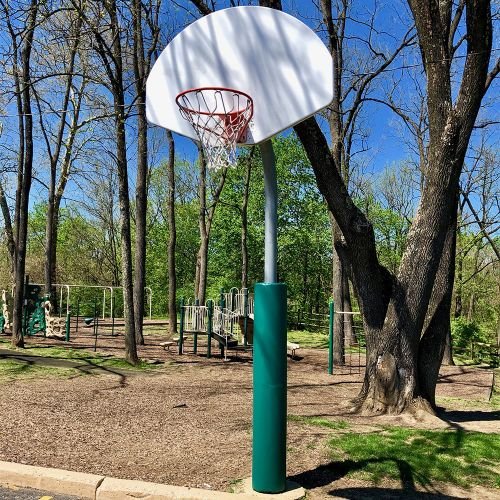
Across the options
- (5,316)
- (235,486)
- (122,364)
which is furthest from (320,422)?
(5,316)

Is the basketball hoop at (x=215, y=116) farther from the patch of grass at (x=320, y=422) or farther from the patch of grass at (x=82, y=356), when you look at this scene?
the patch of grass at (x=82, y=356)

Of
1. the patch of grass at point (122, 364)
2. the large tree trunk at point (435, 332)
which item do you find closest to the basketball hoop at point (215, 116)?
the large tree trunk at point (435, 332)

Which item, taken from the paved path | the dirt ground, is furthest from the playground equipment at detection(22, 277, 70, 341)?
the paved path

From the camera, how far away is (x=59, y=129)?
20.6 meters

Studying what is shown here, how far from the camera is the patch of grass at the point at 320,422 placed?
633 centimetres

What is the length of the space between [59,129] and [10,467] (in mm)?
18470

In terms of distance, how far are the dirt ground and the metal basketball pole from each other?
0.36m

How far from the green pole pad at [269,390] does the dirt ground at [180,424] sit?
355 millimetres

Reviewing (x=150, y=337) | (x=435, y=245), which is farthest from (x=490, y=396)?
(x=150, y=337)

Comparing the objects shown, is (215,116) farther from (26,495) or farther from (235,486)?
(26,495)

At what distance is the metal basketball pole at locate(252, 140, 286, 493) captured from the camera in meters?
4.05

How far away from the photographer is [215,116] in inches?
178

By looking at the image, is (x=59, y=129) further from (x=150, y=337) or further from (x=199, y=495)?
(x=199, y=495)

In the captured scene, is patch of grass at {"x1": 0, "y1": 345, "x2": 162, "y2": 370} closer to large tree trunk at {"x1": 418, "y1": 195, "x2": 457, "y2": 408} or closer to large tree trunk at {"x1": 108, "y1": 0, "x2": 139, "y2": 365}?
large tree trunk at {"x1": 108, "y1": 0, "x2": 139, "y2": 365}
